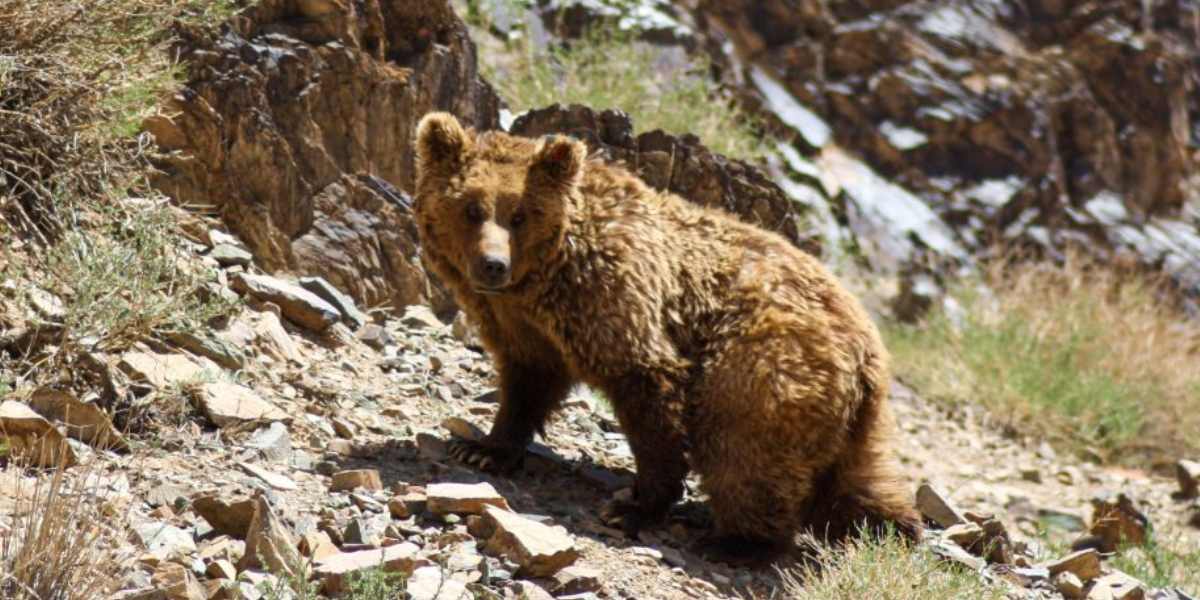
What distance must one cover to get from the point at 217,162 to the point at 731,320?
2.81 meters

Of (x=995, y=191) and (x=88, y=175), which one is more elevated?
(x=88, y=175)

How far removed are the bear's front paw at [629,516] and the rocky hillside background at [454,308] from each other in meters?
0.05

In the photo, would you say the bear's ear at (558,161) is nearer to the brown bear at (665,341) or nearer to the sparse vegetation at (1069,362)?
the brown bear at (665,341)

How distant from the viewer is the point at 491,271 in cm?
476

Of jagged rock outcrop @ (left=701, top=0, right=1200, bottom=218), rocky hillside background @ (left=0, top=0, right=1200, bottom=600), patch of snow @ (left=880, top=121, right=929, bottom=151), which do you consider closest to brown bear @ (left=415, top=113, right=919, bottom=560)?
rocky hillside background @ (left=0, top=0, right=1200, bottom=600)

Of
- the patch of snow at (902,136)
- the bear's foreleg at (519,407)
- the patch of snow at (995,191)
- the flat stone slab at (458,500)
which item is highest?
the flat stone slab at (458,500)

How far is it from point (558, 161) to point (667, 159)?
3087 mm

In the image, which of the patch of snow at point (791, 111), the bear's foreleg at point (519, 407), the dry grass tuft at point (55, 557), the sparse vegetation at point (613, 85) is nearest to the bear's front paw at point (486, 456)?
the bear's foreleg at point (519, 407)

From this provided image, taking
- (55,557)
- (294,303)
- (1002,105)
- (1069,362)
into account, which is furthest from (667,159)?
(1002,105)

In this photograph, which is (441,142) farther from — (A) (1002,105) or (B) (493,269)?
(A) (1002,105)

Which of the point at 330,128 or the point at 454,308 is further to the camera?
the point at 454,308

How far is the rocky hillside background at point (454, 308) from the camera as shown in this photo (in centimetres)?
401

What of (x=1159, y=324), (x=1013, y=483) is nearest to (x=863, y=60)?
(x=1159, y=324)

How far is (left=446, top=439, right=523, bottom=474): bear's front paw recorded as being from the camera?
16.8 ft
